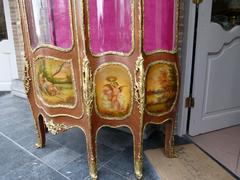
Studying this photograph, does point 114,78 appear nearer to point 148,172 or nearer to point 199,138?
point 148,172

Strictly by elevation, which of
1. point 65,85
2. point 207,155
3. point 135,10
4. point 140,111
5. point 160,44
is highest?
point 135,10

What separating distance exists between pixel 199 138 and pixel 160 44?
3.66 ft

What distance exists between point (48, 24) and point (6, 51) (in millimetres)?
2128

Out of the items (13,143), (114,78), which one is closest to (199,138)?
(114,78)

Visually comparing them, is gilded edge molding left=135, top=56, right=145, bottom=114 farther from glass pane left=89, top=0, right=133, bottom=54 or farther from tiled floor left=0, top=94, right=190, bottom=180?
tiled floor left=0, top=94, right=190, bottom=180

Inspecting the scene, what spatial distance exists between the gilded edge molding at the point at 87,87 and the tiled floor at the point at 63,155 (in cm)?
54

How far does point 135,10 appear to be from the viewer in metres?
1.49

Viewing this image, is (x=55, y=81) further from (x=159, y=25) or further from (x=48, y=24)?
(x=159, y=25)

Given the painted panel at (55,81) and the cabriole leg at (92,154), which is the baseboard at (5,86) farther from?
the cabriole leg at (92,154)

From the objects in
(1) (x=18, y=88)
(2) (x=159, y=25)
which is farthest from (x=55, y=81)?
(1) (x=18, y=88)

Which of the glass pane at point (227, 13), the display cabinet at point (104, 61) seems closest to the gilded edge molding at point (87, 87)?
the display cabinet at point (104, 61)

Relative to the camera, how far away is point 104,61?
1599mm

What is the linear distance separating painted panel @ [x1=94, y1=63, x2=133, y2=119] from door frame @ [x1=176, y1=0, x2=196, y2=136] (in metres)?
0.77

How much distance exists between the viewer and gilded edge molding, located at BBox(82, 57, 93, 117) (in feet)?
5.07
